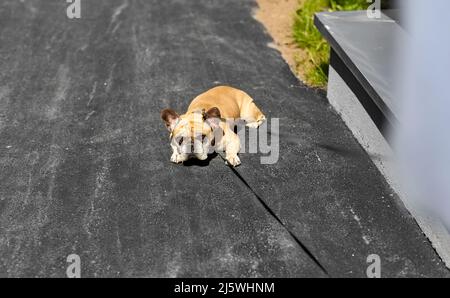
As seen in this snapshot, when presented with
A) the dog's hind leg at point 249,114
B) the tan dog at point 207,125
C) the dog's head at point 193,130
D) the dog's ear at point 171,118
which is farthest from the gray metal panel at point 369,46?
the dog's ear at point 171,118

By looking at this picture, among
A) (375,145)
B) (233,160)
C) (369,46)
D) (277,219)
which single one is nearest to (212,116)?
(233,160)

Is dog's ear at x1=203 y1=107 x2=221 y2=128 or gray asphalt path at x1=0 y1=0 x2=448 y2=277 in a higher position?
dog's ear at x1=203 y1=107 x2=221 y2=128

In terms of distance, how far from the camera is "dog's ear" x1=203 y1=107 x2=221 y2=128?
7.27m

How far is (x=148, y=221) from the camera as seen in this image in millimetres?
6570

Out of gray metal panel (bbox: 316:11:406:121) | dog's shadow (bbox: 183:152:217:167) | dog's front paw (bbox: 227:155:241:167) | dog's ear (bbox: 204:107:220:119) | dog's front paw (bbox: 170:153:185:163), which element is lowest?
dog's shadow (bbox: 183:152:217:167)

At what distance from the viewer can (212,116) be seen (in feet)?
24.1

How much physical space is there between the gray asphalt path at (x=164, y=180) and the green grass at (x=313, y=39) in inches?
16.1

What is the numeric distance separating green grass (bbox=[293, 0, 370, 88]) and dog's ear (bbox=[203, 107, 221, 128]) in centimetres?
324

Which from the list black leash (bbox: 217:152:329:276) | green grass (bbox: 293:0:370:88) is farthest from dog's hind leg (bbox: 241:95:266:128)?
green grass (bbox: 293:0:370:88)

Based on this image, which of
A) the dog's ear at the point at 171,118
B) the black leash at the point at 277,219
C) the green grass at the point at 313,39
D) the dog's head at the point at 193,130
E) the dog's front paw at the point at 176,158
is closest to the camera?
the black leash at the point at 277,219

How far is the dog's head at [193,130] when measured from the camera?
717 cm

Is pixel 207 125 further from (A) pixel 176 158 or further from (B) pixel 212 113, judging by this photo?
(A) pixel 176 158

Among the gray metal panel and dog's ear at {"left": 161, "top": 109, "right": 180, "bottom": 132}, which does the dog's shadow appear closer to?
dog's ear at {"left": 161, "top": 109, "right": 180, "bottom": 132}

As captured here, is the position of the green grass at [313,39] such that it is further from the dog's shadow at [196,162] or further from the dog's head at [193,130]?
the dog's head at [193,130]
